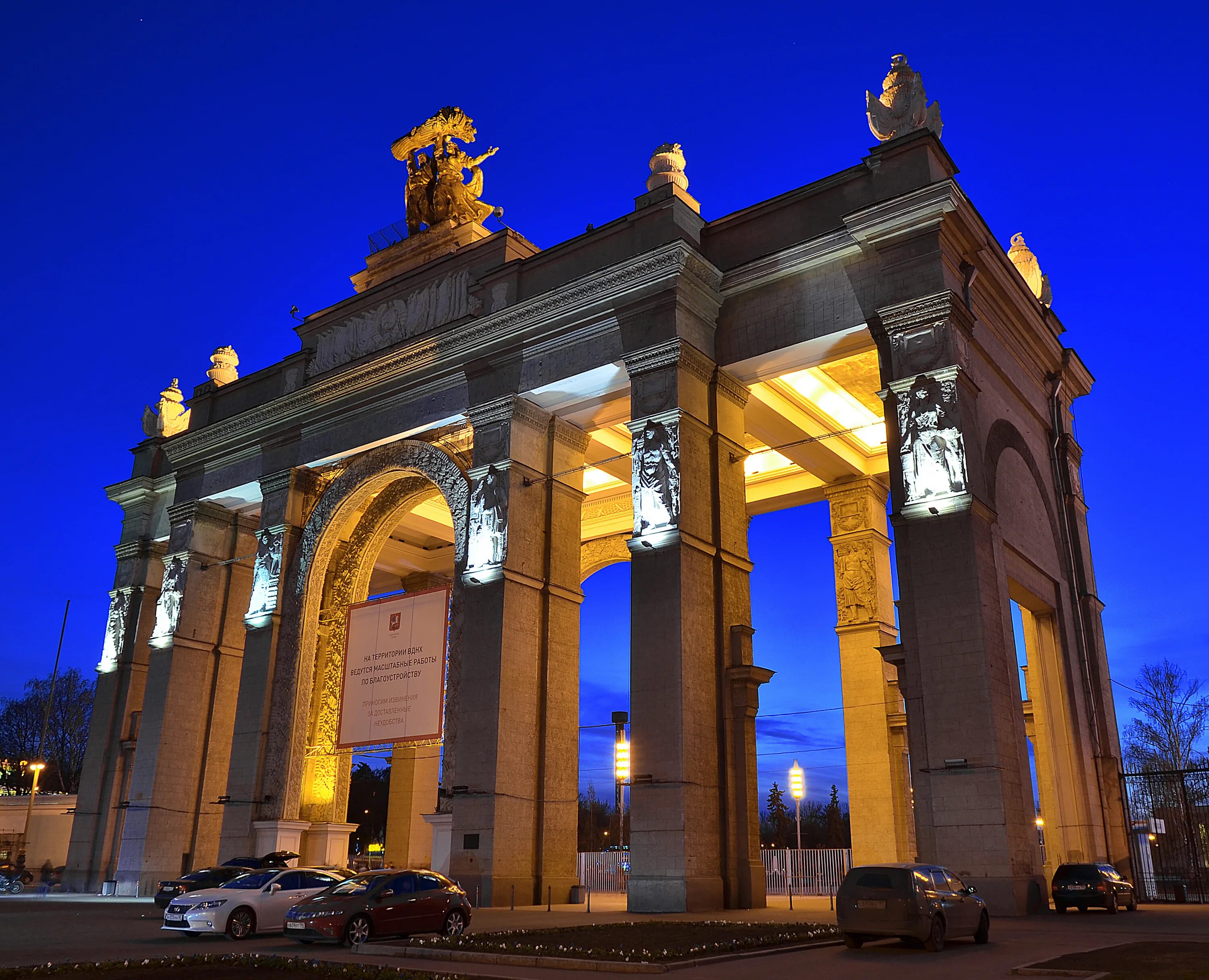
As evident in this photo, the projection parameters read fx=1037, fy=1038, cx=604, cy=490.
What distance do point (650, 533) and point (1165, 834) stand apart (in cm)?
1675

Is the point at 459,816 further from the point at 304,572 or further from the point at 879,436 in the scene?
the point at 879,436

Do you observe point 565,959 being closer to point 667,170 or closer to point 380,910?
point 380,910

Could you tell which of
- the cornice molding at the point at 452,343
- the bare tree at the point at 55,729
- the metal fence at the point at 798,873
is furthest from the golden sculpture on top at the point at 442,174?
the bare tree at the point at 55,729

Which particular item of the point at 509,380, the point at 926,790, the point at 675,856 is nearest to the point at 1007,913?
the point at 926,790

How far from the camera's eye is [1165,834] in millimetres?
26875

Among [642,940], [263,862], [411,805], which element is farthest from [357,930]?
[411,805]

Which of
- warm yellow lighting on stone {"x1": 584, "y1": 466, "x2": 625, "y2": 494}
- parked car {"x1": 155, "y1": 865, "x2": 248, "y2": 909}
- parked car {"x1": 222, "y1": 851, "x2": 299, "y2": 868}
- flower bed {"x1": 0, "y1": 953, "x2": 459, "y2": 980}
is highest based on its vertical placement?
warm yellow lighting on stone {"x1": 584, "y1": 466, "x2": 625, "y2": 494}

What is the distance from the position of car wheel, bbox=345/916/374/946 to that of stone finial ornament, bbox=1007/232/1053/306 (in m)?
21.8

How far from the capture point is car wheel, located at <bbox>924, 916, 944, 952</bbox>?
479 inches

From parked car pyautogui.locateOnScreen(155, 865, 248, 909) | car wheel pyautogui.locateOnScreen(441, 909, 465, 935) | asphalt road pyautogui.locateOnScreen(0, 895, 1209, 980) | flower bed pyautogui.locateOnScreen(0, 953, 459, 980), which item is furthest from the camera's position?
parked car pyautogui.locateOnScreen(155, 865, 248, 909)

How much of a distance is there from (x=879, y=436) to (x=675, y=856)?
1370cm

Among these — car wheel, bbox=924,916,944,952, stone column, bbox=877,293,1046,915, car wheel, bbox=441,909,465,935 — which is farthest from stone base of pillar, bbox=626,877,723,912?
car wheel, bbox=924,916,944,952

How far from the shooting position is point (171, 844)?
1112 inches

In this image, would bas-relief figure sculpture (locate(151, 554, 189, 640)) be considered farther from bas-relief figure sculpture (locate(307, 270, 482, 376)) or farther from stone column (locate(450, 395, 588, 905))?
stone column (locate(450, 395, 588, 905))
